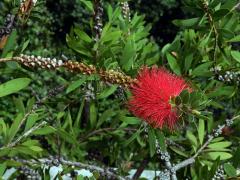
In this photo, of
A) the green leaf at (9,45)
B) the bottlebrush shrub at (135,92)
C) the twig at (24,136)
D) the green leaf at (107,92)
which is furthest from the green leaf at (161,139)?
the green leaf at (9,45)

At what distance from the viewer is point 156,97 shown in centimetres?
104

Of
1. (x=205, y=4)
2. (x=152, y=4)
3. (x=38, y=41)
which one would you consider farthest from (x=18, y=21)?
(x=152, y=4)

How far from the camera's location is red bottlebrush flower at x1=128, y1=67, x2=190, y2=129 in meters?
1.04

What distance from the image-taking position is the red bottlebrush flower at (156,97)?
3.41ft

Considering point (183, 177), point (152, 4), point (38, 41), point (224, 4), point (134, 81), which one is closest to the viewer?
point (134, 81)

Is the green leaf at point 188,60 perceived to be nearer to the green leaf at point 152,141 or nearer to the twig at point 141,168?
the green leaf at point 152,141

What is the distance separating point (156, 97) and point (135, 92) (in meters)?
0.05

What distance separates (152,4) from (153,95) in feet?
11.5

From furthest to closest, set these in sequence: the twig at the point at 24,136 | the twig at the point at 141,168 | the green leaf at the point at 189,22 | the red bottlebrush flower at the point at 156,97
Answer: the twig at the point at 141,168 → the green leaf at the point at 189,22 → the twig at the point at 24,136 → the red bottlebrush flower at the point at 156,97

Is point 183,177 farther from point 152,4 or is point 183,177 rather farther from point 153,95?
point 152,4

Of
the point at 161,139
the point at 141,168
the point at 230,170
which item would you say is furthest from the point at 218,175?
the point at 141,168

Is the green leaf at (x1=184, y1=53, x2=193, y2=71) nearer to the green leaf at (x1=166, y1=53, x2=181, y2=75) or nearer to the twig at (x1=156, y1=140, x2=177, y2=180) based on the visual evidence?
the green leaf at (x1=166, y1=53, x2=181, y2=75)

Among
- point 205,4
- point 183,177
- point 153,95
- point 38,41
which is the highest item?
point 38,41

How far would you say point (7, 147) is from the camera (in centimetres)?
113
